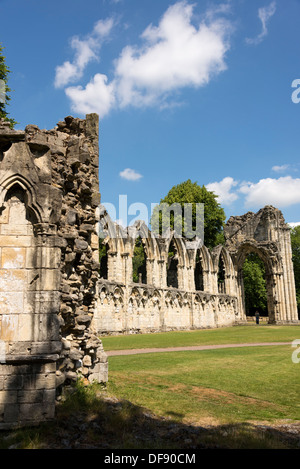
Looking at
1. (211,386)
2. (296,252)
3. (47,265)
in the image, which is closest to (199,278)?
(296,252)

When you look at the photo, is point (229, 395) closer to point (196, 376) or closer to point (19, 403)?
point (196, 376)

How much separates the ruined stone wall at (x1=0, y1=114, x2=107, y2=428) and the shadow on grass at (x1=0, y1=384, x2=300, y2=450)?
29 cm

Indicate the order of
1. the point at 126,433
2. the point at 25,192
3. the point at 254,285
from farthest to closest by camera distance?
the point at 254,285 < the point at 25,192 < the point at 126,433

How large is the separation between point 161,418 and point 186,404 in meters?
0.87

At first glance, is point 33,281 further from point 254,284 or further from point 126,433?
point 254,284

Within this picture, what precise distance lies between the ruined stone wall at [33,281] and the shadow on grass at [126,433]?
0.96 ft

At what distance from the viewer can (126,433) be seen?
443 centimetres

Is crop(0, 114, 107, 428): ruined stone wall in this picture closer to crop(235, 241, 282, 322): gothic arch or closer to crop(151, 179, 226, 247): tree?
crop(235, 241, 282, 322): gothic arch

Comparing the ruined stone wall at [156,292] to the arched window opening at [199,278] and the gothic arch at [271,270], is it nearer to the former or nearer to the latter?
the arched window opening at [199,278]

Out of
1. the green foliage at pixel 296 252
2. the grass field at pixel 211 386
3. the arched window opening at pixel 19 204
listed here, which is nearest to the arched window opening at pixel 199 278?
the green foliage at pixel 296 252

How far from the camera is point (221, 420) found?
16.8 feet

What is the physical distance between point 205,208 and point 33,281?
3320 cm

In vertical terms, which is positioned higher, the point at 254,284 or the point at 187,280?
the point at 254,284

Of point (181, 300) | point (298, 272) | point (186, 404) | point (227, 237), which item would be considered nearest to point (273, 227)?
point (227, 237)
